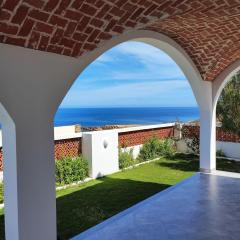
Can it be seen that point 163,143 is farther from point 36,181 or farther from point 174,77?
point 174,77

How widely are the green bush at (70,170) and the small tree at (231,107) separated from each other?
6267mm

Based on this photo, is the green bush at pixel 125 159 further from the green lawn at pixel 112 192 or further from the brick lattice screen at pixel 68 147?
the brick lattice screen at pixel 68 147

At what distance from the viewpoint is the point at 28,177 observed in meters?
3.67

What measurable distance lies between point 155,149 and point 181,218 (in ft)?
29.2

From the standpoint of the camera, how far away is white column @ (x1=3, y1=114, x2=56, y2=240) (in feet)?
11.7

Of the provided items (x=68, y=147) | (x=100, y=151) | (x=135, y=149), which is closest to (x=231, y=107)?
(x=135, y=149)

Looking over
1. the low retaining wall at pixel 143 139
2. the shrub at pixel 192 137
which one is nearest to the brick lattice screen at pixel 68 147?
the low retaining wall at pixel 143 139

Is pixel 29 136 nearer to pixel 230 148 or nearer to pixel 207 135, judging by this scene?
pixel 207 135

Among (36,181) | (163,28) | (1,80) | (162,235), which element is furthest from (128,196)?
(1,80)

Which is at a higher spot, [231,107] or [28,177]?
[231,107]

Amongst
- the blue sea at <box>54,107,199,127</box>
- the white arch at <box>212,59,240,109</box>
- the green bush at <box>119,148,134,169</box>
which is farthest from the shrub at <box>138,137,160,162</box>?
the blue sea at <box>54,107,199,127</box>

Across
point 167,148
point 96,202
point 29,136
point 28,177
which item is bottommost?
point 96,202

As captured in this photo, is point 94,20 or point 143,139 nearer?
point 94,20

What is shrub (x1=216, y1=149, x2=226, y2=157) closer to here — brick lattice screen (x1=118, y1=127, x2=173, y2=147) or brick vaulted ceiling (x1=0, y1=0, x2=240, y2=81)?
brick lattice screen (x1=118, y1=127, x2=173, y2=147)
